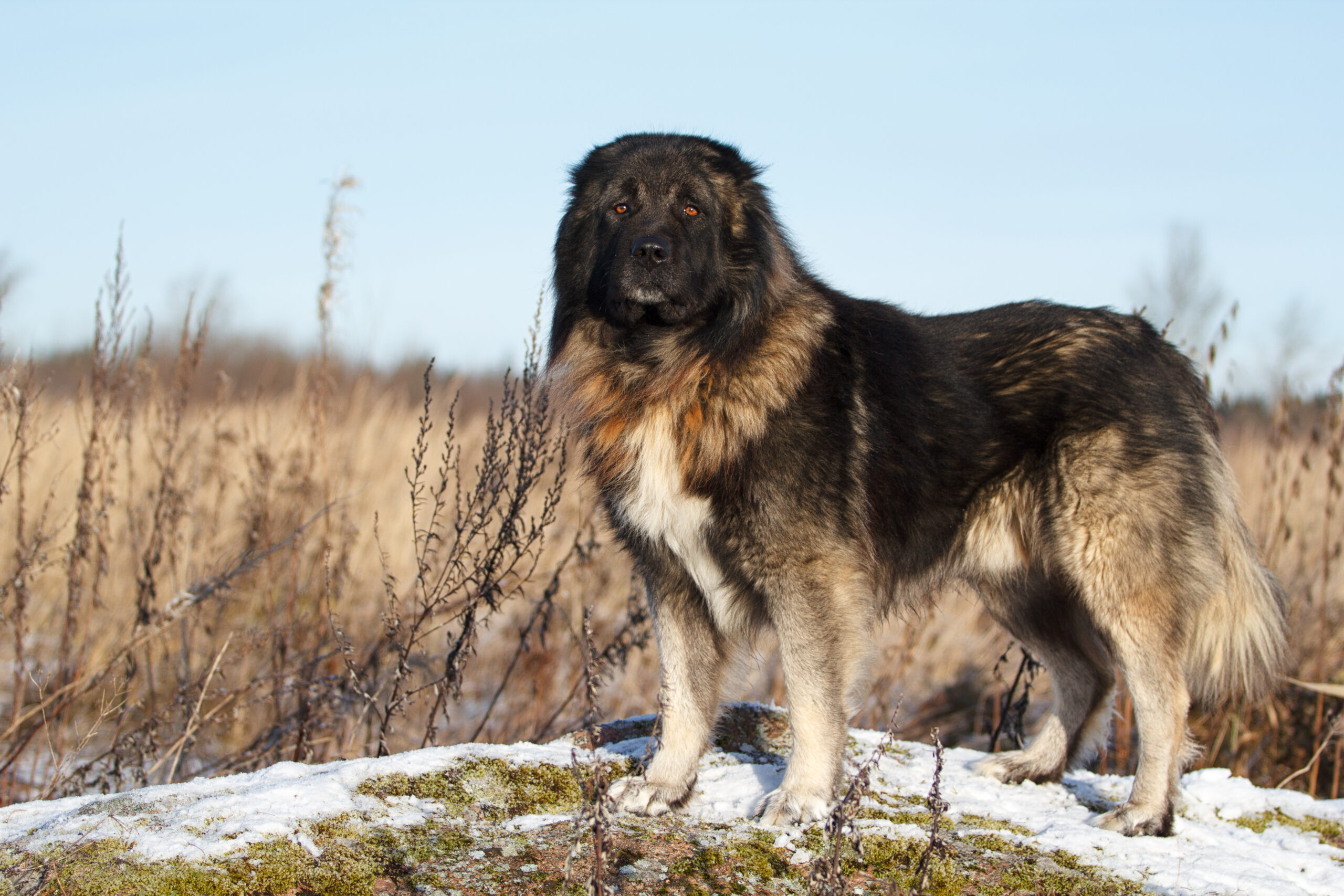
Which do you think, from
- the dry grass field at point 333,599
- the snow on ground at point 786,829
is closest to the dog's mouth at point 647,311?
the dry grass field at point 333,599

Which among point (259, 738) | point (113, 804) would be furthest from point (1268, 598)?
point (259, 738)

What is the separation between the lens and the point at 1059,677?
11.8 feet

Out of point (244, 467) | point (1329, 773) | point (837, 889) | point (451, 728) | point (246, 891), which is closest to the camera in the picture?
point (837, 889)

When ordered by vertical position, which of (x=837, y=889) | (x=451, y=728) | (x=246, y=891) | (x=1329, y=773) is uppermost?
(x=837, y=889)

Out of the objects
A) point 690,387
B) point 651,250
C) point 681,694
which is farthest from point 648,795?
point 651,250

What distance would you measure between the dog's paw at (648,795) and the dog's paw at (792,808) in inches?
9.5

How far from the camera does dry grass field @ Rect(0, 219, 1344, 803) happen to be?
139 inches

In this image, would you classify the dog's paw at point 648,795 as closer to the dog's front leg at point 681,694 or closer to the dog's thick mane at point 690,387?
the dog's front leg at point 681,694

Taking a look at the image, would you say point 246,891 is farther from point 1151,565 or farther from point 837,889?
point 1151,565

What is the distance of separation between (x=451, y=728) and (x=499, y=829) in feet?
13.2

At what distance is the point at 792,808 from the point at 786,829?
99 mm

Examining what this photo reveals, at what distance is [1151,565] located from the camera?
3.10 m

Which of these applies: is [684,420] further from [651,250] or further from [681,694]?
[681,694]

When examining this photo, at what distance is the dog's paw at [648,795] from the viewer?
2.59 meters
